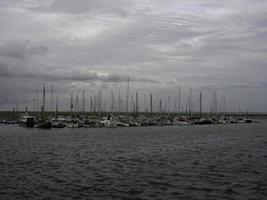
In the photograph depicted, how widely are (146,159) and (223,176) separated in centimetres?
1275

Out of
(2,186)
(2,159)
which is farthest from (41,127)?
(2,186)

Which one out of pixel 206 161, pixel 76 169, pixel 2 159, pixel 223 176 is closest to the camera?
pixel 223 176

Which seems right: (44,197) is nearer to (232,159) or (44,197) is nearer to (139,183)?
(139,183)

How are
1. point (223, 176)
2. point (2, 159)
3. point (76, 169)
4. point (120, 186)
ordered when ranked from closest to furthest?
point (120, 186)
point (223, 176)
point (76, 169)
point (2, 159)

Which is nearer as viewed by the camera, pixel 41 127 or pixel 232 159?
pixel 232 159

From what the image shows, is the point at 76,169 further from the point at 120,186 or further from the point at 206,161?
the point at 206,161

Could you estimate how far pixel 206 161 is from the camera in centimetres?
4106

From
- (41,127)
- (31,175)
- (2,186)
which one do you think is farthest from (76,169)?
(41,127)

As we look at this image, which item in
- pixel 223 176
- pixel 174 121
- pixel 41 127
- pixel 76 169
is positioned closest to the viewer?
pixel 223 176

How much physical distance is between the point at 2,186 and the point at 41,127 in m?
97.3

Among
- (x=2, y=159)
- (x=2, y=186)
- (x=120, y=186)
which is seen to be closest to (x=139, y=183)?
(x=120, y=186)

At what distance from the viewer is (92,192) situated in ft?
85.0

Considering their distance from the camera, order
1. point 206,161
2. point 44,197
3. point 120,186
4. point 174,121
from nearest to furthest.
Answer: point 44,197 → point 120,186 → point 206,161 → point 174,121

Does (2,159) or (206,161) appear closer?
(206,161)
